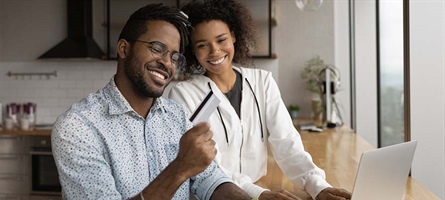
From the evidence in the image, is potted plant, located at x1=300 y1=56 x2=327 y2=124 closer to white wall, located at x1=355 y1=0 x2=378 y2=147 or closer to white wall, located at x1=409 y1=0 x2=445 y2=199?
white wall, located at x1=355 y1=0 x2=378 y2=147

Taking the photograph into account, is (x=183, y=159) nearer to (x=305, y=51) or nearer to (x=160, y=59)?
(x=160, y=59)

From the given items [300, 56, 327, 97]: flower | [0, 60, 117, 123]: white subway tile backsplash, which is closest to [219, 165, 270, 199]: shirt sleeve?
[300, 56, 327, 97]: flower

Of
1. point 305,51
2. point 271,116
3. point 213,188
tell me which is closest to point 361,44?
point 305,51

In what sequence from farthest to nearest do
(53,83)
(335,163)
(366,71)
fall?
(53,83)
(366,71)
(335,163)

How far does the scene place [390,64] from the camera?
3197mm

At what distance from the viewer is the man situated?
115 cm

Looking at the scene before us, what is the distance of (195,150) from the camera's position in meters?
1.13

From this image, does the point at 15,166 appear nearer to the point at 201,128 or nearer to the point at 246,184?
the point at 246,184

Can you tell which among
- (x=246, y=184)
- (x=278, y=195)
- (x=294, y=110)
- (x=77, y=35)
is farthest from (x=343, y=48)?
(x=278, y=195)

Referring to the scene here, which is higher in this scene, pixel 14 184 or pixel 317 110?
pixel 317 110

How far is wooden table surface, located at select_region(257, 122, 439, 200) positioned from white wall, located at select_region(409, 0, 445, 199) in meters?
0.18

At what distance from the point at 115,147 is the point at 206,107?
0.30 metres

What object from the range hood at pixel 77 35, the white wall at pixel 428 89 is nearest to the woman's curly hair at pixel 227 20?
the white wall at pixel 428 89

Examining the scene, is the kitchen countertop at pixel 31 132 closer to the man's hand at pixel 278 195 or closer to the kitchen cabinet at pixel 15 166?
the kitchen cabinet at pixel 15 166
